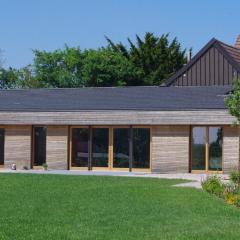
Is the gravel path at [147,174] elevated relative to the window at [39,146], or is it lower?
lower

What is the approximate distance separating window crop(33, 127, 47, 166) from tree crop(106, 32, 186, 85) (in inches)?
1132

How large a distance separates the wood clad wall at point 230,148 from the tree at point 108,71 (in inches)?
1259

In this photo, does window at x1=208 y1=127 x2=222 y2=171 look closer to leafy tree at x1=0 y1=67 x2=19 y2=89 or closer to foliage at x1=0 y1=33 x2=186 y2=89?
foliage at x1=0 y1=33 x2=186 y2=89

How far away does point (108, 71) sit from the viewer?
212ft

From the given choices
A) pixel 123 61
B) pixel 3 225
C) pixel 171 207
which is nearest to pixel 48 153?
pixel 171 207

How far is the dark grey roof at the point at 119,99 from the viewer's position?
112ft

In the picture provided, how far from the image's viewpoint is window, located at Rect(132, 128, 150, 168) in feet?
113

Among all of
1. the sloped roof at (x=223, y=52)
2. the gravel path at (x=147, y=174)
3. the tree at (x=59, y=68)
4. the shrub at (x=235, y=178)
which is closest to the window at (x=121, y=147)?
the gravel path at (x=147, y=174)

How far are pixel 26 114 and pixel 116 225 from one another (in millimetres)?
Answer: 23046

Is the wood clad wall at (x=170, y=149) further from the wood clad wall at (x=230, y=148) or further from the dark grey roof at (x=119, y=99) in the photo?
the wood clad wall at (x=230, y=148)

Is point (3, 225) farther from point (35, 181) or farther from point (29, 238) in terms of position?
point (35, 181)

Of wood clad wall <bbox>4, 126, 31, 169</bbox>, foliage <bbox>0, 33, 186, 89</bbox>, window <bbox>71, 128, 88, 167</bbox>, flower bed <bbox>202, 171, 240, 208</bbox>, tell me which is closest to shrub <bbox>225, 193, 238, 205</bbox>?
flower bed <bbox>202, 171, 240, 208</bbox>

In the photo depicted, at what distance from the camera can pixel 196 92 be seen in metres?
35.8

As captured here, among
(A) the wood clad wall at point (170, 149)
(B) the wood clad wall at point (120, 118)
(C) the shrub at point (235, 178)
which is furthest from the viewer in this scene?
(A) the wood clad wall at point (170, 149)
